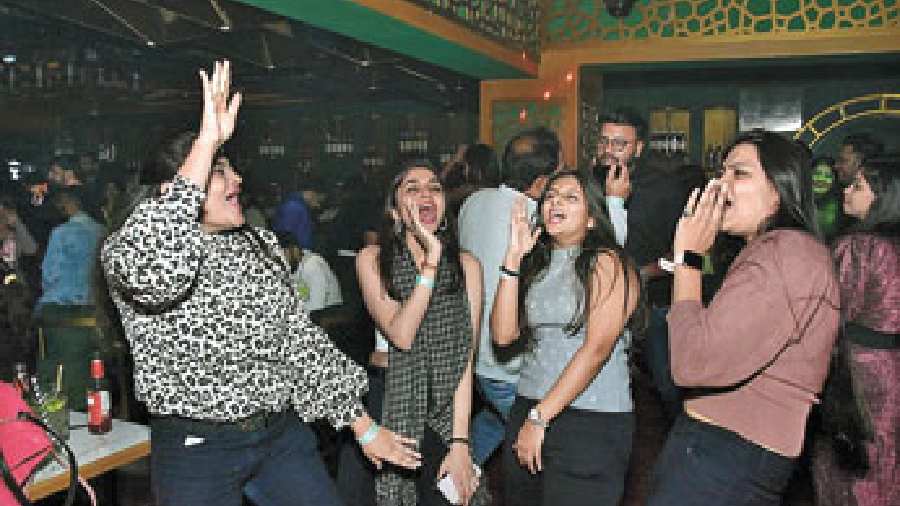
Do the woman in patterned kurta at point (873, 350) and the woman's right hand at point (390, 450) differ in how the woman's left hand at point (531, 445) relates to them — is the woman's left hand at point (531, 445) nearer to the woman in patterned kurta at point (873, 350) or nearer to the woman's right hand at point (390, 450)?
the woman's right hand at point (390, 450)

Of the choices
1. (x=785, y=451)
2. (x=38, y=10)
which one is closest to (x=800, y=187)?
(x=785, y=451)

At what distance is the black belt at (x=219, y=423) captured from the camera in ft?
6.31

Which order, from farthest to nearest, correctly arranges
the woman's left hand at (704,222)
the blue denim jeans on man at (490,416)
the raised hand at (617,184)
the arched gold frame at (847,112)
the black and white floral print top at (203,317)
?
the arched gold frame at (847,112)
the raised hand at (617,184)
the blue denim jeans on man at (490,416)
the woman's left hand at (704,222)
the black and white floral print top at (203,317)

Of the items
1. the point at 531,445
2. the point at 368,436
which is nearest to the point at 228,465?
the point at 368,436

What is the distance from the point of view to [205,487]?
1.93 metres

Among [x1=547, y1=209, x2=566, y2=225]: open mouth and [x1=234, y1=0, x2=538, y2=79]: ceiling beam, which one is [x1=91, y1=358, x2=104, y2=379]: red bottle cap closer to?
[x1=547, y1=209, x2=566, y2=225]: open mouth

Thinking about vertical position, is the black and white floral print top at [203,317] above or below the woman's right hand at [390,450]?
above

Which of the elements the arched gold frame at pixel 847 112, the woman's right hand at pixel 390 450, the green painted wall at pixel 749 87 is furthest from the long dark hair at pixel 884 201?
the green painted wall at pixel 749 87

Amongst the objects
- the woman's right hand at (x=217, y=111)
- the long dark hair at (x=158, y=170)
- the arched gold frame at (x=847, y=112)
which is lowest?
the long dark hair at (x=158, y=170)

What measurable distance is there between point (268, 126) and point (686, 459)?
8595 millimetres

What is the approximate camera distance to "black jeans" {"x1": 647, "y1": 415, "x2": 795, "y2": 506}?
6.10ft

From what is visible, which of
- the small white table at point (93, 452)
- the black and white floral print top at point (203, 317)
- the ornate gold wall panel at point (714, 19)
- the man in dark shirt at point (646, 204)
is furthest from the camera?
the ornate gold wall panel at point (714, 19)

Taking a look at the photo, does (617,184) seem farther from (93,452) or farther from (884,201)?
(93,452)

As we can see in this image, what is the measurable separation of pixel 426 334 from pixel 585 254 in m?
0.57
